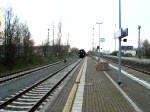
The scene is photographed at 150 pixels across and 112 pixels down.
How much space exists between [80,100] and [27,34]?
46.9m

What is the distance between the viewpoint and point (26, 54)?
55.0m

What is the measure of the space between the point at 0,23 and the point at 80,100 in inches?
1043

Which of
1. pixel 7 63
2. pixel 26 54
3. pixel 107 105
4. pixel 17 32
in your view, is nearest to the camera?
pixel 107 105

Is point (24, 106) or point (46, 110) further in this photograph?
point (24, 106)

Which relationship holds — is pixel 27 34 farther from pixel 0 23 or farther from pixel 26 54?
pixel 0 23

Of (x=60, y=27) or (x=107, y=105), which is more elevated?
(x=60, y=27)

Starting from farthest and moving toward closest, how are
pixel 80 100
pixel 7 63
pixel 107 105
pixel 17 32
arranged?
1. pixel 17 32
2. pixel 7 63
3. pixel 80 100
4. pixel 107 105

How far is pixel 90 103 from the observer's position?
13.6 metres

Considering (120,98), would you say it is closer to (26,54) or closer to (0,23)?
(0,23)

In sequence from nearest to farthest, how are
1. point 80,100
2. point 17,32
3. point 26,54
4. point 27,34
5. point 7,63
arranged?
1. point 80,100
2. point 7,63
3. point 17,32
4. point 26,54
5. point 27,34

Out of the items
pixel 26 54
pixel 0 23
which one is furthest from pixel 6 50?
pixel 26 54

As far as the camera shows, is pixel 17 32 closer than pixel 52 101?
No

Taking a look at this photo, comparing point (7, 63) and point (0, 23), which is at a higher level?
point (0, 23)

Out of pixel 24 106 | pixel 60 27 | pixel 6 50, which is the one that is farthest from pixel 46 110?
Result: pixel 60 27
